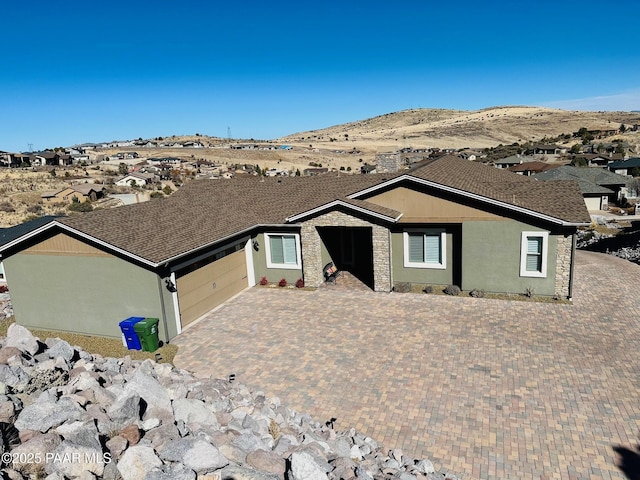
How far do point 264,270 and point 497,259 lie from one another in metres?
10.1

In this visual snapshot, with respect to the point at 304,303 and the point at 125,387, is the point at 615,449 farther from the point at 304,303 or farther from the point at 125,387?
the point at 304,303

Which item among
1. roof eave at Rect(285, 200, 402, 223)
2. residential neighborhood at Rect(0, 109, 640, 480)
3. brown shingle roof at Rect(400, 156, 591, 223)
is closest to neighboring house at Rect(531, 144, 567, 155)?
residential neighborhood at Rect(0, 109, 640, 480)

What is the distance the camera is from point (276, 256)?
65.8ft

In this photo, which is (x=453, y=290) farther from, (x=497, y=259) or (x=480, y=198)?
(x=480, y=198)

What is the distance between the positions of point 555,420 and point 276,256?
43.6 feet

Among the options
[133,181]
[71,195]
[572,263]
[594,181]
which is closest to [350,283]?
[572,263]

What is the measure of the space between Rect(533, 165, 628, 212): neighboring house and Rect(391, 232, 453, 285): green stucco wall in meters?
30.7

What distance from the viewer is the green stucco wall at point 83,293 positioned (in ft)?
46.5

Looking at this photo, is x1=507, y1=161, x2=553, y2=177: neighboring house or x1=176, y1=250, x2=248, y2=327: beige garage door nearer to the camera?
x1=176, y1=250, x2=248, y2=327: beige garage door

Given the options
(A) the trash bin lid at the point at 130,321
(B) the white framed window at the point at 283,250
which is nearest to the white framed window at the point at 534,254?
(B) the white framed window at the point at 283,250

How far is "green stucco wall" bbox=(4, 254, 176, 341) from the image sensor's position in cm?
1419

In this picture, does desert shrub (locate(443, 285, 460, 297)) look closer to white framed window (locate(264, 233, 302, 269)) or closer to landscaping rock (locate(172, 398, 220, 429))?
white framed window (locate(264, 233, 302, 269))

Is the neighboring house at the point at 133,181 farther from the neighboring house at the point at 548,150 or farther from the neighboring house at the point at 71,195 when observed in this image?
the neighboring house at the point at 548,150

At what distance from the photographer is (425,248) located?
18125 millimetres
